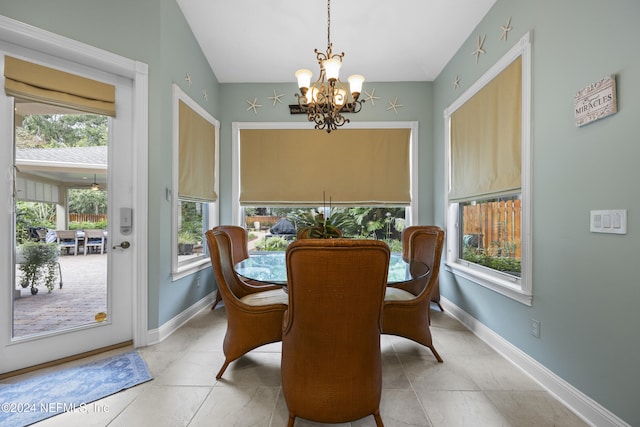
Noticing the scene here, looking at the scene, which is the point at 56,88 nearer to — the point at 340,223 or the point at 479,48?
the point at 340,223

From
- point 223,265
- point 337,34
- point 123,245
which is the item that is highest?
point 337,34

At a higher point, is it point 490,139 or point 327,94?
point 327,94

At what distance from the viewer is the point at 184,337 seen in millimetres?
2451

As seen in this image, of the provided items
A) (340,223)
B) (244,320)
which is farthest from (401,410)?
(340,223)

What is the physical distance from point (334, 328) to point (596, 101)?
1827 millimetres

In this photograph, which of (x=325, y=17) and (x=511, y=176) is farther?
(x=325, y=17)

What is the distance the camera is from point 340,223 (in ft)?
12.6

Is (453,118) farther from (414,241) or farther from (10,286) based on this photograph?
(10,286)

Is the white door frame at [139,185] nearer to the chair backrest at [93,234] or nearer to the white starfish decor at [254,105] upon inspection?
the chair backrest at [93,234]

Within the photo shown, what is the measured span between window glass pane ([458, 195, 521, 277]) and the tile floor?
794mm

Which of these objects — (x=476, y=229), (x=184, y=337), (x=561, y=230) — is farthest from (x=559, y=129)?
(x=184, y=337)

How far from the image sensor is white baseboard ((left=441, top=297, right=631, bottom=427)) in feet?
4.67

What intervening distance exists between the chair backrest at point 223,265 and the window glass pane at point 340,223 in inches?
62.0

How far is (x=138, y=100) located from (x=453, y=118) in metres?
3.21
